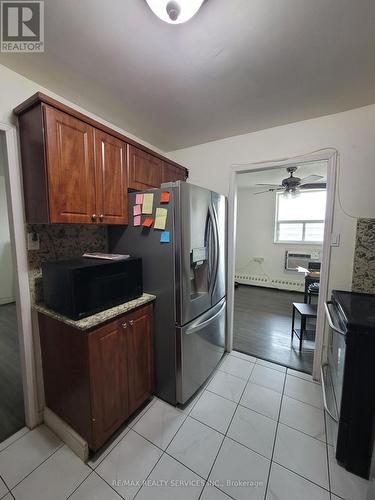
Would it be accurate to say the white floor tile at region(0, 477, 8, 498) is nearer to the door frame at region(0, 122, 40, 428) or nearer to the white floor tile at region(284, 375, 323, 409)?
the door frame at region(0, 122, 40, 428)

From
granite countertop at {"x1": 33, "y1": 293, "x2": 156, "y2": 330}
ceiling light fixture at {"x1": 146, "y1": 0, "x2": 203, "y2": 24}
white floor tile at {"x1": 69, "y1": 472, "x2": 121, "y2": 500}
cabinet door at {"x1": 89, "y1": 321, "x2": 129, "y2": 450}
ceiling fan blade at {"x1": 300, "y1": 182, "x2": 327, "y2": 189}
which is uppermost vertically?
ceiling light fixture at {"x1": 146, "y1": 0, "x2": 203, "y2": 24}

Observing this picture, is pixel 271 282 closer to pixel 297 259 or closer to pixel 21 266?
pixel 297 259

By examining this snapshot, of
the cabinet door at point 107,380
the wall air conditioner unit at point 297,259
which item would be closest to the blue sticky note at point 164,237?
the cabinet door at point 107,380

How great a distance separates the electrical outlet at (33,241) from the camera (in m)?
1.40

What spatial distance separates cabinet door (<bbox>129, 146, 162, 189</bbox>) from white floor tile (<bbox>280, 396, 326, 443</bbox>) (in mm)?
2167

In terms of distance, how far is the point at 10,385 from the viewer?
6.18 ft

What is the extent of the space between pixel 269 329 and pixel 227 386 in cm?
134

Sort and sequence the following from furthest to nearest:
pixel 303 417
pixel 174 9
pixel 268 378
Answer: pixel 268 378 < pixel 303 417 < pixel 174 9

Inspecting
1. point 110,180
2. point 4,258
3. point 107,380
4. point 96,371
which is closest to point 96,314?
point 96,371

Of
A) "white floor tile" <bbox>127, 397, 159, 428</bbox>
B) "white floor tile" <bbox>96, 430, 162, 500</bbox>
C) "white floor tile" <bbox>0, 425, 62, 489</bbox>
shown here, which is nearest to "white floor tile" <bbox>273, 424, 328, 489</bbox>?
"white floor tile" <bbox>96, 430, 162, 500</bbox>

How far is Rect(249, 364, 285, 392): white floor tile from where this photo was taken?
1919mm

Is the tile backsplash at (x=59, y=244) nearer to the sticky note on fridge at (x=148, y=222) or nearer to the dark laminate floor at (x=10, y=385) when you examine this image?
the sticky note on fridge at (x=148, y=222)

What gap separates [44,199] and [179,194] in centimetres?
82

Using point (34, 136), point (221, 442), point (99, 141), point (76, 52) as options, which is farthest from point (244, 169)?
point (221, 442)
